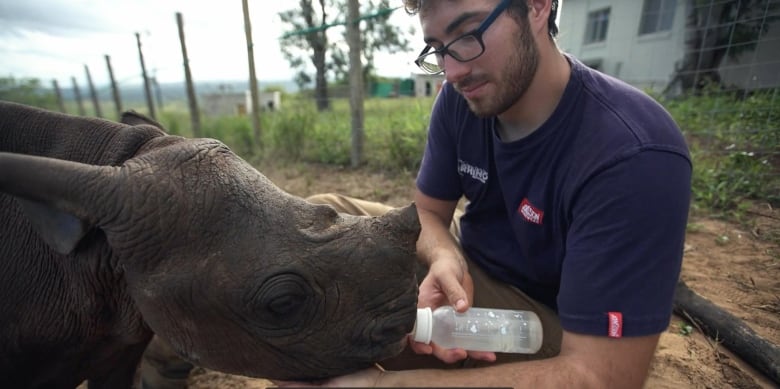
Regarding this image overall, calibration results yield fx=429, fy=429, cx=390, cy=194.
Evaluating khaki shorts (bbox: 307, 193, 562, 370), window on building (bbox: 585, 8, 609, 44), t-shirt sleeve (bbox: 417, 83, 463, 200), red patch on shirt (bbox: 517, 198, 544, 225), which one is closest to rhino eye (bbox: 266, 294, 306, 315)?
khaki shorts (bbox: 307, 193, 562, 370)

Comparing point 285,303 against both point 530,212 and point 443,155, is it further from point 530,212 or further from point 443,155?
point 443,155

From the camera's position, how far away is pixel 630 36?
10883 mm

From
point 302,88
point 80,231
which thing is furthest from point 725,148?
point 302,88

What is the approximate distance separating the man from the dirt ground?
932mm

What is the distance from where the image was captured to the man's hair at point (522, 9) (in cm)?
187

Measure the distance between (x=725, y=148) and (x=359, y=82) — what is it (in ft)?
15.7

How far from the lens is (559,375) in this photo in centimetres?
153

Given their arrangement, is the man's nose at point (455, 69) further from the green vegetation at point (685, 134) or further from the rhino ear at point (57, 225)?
the green vegetation at point (685, 134)

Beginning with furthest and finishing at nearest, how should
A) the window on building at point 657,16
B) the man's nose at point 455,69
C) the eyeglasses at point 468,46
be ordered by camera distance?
the window on building at point 657,16 → the man's nose at point 455,69 → the eyeglasses at point 468,46

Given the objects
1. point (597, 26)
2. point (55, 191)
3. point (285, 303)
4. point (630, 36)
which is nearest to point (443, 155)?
point (285, 303)

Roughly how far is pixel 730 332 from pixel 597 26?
10944 millimetres

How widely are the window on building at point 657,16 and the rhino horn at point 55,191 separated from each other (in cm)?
889

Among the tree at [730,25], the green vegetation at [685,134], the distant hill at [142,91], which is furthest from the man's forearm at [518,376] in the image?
the distant hill at [142,91]

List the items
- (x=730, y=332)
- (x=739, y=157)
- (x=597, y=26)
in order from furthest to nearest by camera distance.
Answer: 1. (x=597, y=26)
2. (x=739, y=157)
3. (x=730, y=332)
